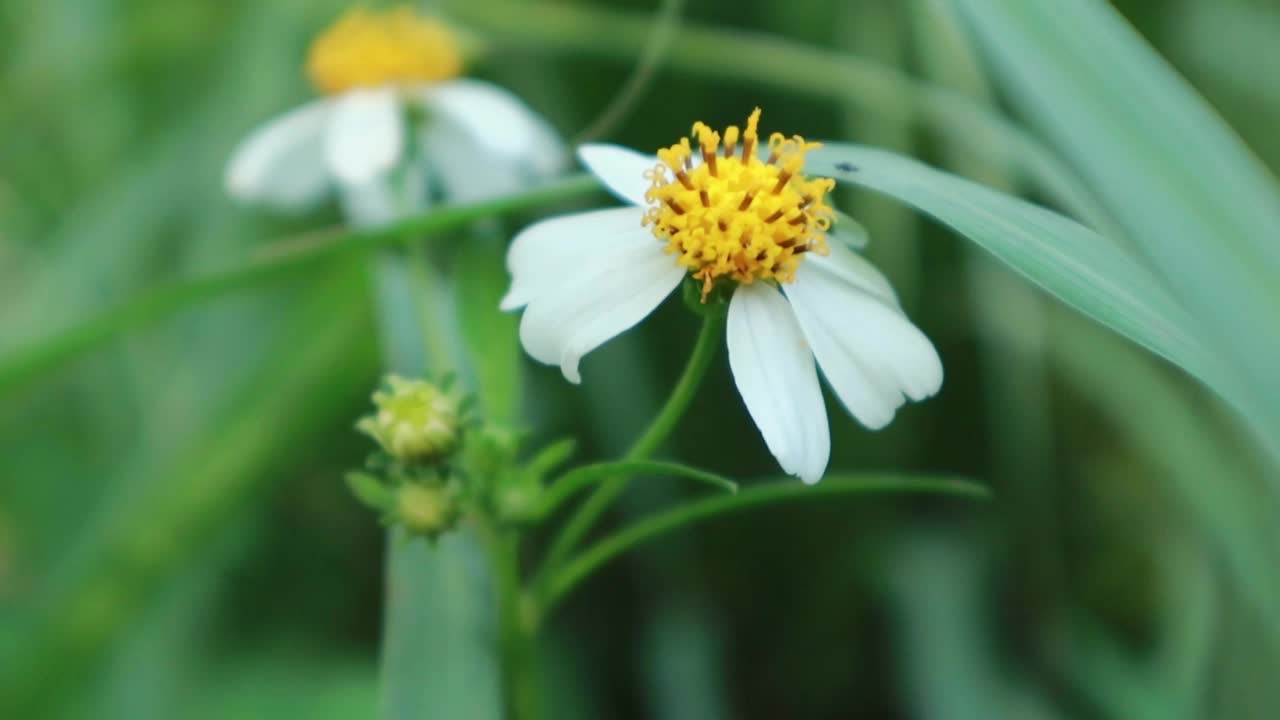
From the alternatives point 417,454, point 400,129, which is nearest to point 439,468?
point 417,454

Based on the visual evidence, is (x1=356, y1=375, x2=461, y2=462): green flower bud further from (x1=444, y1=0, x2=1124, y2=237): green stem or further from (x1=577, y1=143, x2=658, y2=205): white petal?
(x1=444, y1=0, x2=1124, y2=237): green stem

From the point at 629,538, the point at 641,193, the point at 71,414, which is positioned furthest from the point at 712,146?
the point at 71,414

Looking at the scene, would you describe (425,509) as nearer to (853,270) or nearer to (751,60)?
(853,270)

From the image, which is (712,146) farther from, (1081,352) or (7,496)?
(7,496)

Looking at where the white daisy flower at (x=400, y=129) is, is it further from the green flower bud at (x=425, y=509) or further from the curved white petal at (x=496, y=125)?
the green flower bud at (x=425, y=509)

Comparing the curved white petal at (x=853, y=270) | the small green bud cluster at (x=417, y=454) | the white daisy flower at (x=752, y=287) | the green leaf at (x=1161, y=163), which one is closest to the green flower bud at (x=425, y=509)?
the small green bud cluster at (x=417, y=454)

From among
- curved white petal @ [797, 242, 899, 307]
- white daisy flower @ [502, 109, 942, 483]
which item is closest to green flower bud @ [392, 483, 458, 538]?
white daisy flower @ [502, 109, 942, 483]
